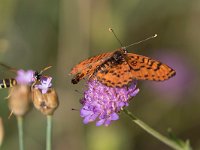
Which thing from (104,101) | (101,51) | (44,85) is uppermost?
(101,51)

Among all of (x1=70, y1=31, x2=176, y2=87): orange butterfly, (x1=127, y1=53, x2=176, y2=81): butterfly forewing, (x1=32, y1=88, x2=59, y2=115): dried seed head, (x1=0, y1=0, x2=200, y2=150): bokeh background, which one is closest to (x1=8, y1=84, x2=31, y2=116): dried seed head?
(x1=32, y1=88, x2=59, y2=115): dried seed head

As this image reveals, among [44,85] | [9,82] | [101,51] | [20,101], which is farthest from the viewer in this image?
[101,51]

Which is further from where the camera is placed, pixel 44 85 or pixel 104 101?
pixel 104 101

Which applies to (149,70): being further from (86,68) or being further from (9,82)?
(9,82)

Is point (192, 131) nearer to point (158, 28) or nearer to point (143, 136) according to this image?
point (143, 136)

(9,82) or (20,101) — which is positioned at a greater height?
(9,82)

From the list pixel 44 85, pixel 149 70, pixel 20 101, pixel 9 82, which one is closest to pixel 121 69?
pixel 149 70

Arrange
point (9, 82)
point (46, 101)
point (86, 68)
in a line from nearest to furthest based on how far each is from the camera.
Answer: point (46, 101), point (86, 68), point (9, 82)
